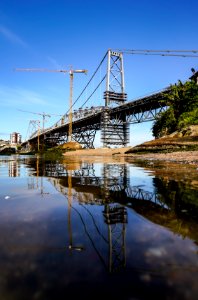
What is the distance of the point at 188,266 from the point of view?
4.12 feet

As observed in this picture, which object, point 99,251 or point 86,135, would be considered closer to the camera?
point 99,251

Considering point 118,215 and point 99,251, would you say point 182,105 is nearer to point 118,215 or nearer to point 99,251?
point 118,215

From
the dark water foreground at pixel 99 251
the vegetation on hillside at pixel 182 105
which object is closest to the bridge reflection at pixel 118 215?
the dark water foreground at pixel 99 251

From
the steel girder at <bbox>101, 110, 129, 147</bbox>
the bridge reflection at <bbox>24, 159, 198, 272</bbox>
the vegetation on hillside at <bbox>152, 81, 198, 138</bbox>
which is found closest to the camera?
the bridge reflection at <bbox>24, 159, 198, 272</bbox>

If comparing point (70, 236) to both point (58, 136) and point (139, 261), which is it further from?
point (58, 136)

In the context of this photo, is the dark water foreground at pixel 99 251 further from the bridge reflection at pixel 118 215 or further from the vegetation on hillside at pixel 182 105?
the vegetation on hillside at pixel 182 105

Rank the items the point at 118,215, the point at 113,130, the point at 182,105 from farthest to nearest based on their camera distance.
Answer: the point at 113,130
the point at 182,105
the point at 118,215

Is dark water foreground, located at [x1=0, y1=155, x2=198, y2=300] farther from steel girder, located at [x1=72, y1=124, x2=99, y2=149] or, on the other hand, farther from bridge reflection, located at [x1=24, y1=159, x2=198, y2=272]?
steel girder, located at [x1=72, y1=124, x2=99, y2=149]

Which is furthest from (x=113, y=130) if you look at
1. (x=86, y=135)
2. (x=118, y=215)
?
(x=118, y=215)

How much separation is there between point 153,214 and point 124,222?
15.0 inches

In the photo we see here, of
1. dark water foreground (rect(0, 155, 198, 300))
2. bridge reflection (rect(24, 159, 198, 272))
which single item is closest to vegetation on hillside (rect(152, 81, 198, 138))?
bridge reflection (rect(24, 159, 198, 272))

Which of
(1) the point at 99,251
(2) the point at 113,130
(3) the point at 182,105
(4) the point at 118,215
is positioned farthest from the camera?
(2) the point at 113,130

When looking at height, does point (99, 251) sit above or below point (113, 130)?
below

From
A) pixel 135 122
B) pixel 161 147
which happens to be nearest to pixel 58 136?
pixel 135 122
